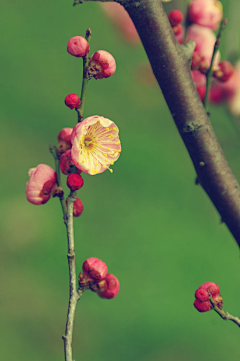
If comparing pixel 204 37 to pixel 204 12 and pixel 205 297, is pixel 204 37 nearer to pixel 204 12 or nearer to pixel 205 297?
pixel 204 12

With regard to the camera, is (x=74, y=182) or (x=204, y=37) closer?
(x=74, y=182)

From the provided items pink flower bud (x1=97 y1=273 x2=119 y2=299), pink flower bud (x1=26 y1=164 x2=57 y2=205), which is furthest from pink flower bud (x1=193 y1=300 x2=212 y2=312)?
pink flower bud (x1=26 y1=164 x2=57 y2=205)

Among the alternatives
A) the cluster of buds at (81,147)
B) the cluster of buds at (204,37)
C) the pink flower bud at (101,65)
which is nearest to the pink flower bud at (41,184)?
the cluster of buds at (81,147)

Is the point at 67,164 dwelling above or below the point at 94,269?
above

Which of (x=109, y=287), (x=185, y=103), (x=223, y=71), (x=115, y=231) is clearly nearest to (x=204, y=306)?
(x=109, y=287)

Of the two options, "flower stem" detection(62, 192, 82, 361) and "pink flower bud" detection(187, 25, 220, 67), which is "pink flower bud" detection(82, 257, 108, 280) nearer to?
"flower stem" detection(62, 192, 82, 361)

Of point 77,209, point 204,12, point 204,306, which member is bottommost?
point 204,306

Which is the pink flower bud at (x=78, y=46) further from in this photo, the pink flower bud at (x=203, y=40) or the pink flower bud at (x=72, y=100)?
the pink flower bud at (x=203, y=40)

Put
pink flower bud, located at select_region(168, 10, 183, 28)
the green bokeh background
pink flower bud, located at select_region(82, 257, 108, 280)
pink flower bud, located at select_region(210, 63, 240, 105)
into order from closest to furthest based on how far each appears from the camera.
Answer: pink flower bud, located at select_region(82, 257, 108, 280), pink flower bud, located at select_region(168, 10, 183, 28), pink flower bud, located at select_region(210, 63, 240, 105), the green bokeh background
